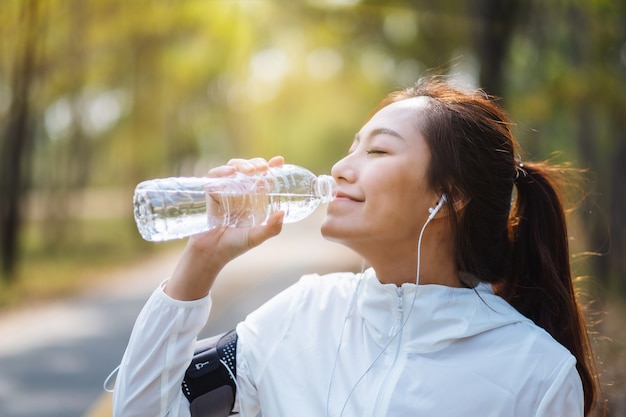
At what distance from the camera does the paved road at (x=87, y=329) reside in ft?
18.6

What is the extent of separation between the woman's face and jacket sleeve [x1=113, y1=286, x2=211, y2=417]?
48cm

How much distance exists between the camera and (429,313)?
213 cm

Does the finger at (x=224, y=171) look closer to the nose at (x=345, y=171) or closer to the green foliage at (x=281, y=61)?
the nose at (x=345, y=171)

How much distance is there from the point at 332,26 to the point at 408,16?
1570 mm

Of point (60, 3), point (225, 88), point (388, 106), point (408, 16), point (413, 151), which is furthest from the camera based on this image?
point (225, 88)

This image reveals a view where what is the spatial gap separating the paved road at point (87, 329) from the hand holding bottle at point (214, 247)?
11.9ft

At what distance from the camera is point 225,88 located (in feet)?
94.0

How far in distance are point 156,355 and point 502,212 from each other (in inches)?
45.4

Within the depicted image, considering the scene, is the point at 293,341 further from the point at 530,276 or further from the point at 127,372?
the point at 530,276

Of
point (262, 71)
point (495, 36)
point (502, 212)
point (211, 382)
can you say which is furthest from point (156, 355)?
point (262, 71)

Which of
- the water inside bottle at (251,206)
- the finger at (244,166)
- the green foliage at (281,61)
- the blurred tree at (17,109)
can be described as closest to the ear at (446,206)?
the water inside bottle at (251,206)

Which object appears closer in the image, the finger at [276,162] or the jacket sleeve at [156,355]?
the jacket sleeve at [156,355]

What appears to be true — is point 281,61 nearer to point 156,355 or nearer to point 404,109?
point 404,109

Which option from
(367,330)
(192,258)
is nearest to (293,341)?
(367,330)
